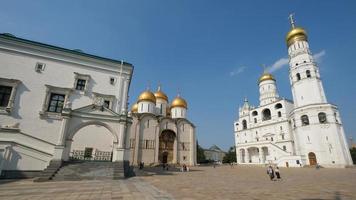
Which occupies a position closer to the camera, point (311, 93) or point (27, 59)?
point (27, 59)

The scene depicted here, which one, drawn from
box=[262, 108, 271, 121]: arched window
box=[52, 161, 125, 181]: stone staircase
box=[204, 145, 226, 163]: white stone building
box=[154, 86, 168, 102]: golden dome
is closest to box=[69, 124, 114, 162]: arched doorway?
box=[52, 161, 125, 181]: stone staircase

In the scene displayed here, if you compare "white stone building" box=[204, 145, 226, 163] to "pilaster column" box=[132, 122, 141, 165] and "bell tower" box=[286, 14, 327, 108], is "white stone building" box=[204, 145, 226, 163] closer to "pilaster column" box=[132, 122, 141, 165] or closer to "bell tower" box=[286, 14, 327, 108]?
"bell tower" box=[286, 14, 327, 108]

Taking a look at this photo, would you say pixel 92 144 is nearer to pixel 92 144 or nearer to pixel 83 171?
pixel 92 144

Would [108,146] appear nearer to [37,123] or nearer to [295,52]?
[37,123]

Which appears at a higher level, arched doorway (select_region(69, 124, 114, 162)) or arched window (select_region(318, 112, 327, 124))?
arched window (select_region(318, 112, 327, 124))

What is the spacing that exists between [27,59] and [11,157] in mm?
10401

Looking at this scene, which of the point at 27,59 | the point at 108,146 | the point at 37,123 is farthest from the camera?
the point at 108,146

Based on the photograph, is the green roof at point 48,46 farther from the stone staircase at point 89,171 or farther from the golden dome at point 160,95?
the golden dome at point 160,95

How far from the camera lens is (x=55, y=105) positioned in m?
18.8

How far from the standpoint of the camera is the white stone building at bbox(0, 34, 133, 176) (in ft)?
48.3

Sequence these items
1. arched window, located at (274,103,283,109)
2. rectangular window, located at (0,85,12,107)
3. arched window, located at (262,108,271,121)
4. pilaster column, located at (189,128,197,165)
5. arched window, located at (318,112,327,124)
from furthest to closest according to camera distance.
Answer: arched window, located at (262,108,271,121) < arched window, located at (274,103,283,109) < pilaster column, located at (189,128,197,165) < arched window, located at (318,112,327,124) < rectangular window, located at (0,85,12,107)

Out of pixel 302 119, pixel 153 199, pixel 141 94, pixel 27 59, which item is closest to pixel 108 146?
pixel 27 59

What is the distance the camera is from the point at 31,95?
18.0m

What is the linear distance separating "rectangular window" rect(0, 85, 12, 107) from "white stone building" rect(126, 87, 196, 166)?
19.9m
